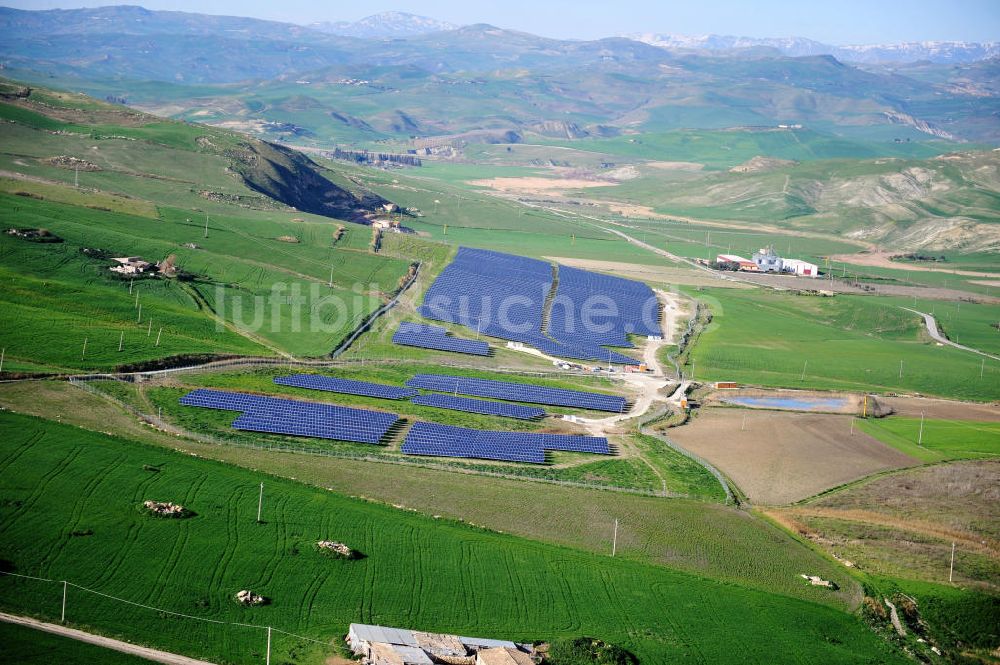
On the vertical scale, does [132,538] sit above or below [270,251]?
below

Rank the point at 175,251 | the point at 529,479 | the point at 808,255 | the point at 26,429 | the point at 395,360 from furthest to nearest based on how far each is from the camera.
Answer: the point at 808,255 < the point at 175,251 < the point at 395,360 < the point at 529,479 < the point at 26,429

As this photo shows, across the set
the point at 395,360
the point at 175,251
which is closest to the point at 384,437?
the point at 395,360

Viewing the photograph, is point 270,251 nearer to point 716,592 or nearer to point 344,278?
point 344,278

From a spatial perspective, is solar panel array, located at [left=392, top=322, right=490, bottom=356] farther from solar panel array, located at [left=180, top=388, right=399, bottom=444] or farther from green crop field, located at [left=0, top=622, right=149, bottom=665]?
green crop field, located at [left=0, top=622, right=149, bottom=665]

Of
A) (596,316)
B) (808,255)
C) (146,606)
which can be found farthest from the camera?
(808,255)

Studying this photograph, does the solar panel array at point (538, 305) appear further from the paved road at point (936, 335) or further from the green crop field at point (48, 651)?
the green crop field at point (48, 651)

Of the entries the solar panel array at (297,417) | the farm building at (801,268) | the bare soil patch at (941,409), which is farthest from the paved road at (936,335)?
the solar panel array at (297,417)

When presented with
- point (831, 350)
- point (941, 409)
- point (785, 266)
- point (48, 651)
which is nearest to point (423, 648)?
point (48, 651)

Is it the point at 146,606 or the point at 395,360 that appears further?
the point at 395,360
